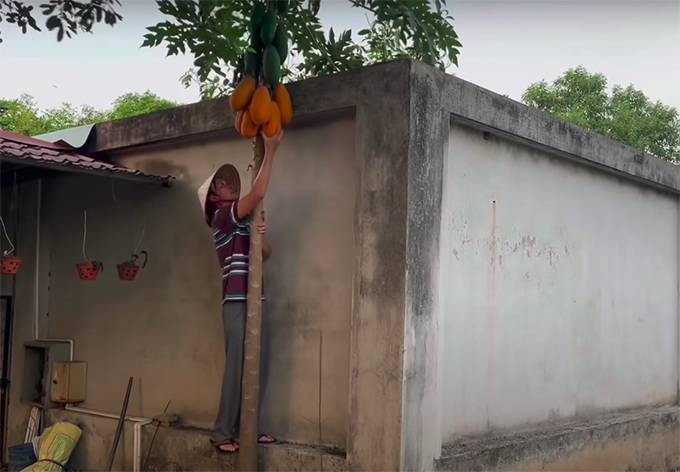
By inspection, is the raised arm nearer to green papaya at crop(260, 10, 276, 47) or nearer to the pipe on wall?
green papaya at crop(260, 10, 276, 47)

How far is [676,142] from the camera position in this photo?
20.7 m

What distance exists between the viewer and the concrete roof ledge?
5562mm

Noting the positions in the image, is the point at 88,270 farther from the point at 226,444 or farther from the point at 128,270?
the point at 226,444

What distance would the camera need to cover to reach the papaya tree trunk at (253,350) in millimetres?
5551

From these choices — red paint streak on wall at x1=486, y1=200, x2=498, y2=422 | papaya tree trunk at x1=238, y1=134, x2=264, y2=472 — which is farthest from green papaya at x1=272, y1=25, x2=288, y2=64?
red paint streak on wall at x1=486, y1=200, x2=498, y2=422

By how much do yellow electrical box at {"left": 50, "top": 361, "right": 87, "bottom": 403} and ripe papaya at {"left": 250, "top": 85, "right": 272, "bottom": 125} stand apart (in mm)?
3387

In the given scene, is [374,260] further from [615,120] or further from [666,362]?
[615,120]

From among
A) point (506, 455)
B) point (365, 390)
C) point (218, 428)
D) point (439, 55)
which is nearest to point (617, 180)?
point (439, 55)

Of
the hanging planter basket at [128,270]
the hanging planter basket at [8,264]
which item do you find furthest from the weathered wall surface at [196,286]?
the hanging planter basket at [8,264]

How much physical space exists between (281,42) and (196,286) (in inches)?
86.8

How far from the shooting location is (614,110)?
2058cm

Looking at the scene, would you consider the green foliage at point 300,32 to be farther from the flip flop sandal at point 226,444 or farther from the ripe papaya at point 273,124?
the flip flop sandal at point 226,444

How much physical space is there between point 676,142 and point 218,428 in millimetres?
17948

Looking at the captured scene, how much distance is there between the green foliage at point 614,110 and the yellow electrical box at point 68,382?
15.4m
